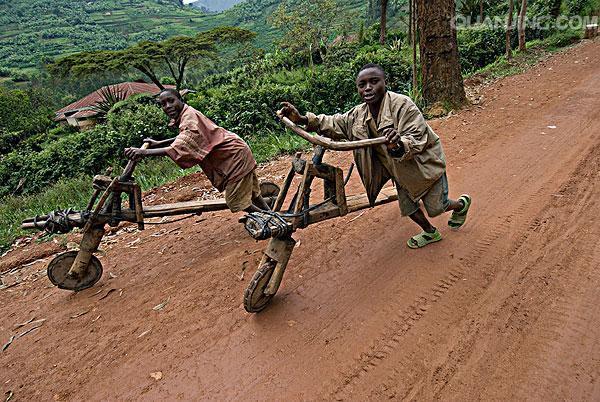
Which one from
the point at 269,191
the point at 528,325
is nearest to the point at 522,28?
the point at 269,191

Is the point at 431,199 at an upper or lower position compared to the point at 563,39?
upper

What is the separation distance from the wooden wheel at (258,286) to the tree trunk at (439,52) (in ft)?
18.8

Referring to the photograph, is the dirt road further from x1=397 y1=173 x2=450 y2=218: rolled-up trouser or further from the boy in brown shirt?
the boy in brown shirt

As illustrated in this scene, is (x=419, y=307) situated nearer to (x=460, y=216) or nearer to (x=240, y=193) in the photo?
(x=460, y=216)

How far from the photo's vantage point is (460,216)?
3.24 meters

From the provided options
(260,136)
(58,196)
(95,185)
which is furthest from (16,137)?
(95,185)

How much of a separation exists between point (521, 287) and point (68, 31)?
3715 inches

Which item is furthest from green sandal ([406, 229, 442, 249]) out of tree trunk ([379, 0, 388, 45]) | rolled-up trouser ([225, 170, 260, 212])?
tree trunk ([379, 0, 388, 45])

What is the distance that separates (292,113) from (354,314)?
1444mm

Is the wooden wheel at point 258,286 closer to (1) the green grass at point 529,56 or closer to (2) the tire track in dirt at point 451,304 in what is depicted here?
(2) the tire track in dirt at point 451,304

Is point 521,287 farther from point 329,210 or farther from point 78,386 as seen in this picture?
point 78,386

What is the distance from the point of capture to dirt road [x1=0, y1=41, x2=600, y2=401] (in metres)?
2.06

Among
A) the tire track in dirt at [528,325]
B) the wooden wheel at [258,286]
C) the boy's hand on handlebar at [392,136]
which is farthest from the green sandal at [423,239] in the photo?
the wooden wheel at [258,286]

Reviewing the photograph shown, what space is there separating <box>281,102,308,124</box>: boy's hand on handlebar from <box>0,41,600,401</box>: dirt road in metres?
1.13
